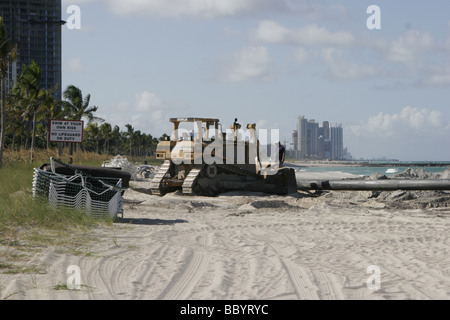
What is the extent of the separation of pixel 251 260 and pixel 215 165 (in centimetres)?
1253

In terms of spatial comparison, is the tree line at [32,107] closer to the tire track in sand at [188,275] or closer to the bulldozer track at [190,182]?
the bulldozer track at [190,182]

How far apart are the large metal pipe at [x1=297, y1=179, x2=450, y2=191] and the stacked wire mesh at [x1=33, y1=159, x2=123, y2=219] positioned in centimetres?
1049

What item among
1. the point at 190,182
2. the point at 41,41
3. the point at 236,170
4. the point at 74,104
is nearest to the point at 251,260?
the point at 190,182

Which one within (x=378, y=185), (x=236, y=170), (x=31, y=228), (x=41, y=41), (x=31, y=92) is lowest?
(x=31, y=228)

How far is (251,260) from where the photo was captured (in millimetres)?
7301

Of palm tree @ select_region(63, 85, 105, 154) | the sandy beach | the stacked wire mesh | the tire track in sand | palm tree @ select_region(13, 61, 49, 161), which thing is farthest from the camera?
palm tree @ select_region(63, 85, 105, 154)

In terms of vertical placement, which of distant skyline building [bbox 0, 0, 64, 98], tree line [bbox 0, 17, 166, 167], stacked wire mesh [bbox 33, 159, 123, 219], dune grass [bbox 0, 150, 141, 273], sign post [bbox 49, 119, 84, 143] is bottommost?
dune grass [bbox 0, 150, 141, 273]

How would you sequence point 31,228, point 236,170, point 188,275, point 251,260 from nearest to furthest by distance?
point 188,275 < point 251,260 < point 31,228 < point 236,170

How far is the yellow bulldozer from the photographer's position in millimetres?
19219

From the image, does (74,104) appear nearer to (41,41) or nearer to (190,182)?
(190,182)

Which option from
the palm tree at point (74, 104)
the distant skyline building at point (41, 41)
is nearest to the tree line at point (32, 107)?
the palm tree at point (74, 104)

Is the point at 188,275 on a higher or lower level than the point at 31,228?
lower

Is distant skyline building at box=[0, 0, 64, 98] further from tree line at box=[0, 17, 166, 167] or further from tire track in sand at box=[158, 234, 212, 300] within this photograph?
tire track in sand at box=[158, 234, 212, 300]

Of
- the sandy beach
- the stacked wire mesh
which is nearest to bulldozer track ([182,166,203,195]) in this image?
the sandy beach
